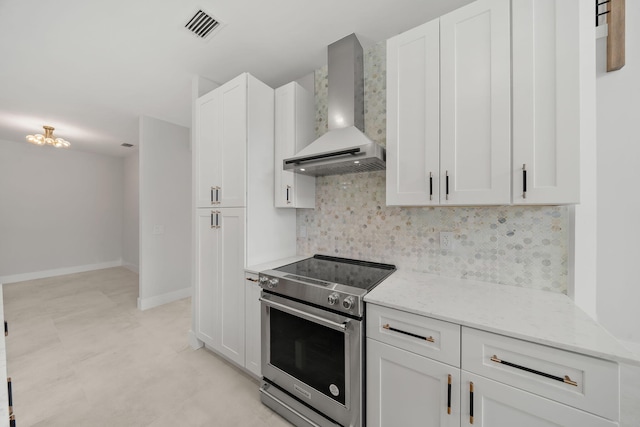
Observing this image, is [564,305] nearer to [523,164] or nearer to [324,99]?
[523,164]

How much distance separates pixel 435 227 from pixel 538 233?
0.56 meters

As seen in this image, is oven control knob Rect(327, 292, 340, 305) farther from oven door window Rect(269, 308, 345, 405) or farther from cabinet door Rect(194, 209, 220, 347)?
cabinet door Rect(194, 209, 220, 347)

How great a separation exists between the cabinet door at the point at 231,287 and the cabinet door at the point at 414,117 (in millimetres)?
1263

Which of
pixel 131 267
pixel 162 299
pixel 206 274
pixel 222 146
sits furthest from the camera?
pixel 131 267

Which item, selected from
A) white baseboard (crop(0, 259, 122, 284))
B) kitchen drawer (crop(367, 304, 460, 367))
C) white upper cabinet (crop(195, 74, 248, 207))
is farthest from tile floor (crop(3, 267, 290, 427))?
white baseboard (crop(0, 259, 122, 284))

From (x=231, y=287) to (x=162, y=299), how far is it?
7.79 ft

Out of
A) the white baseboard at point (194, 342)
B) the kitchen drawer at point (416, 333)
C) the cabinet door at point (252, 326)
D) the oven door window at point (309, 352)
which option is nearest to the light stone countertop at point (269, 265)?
the cabinet door at point (252, 326)

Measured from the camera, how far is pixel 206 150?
7.63 feet

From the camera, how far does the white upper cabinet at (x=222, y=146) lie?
2010mm

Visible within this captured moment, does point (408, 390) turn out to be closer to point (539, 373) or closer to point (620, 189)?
point (539, 373)

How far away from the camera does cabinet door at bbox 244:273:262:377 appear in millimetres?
1896

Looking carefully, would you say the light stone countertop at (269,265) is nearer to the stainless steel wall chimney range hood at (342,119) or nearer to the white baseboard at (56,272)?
the stainless steel wall chimney range hood at (342,119)

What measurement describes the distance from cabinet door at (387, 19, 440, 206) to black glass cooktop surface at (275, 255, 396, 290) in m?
0.55

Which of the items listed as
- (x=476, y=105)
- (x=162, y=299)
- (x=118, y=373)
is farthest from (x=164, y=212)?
(x=476, y=105)
